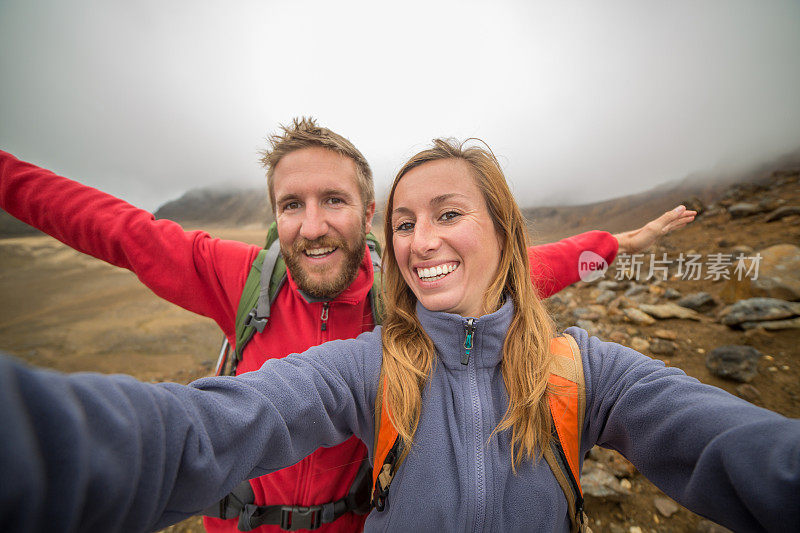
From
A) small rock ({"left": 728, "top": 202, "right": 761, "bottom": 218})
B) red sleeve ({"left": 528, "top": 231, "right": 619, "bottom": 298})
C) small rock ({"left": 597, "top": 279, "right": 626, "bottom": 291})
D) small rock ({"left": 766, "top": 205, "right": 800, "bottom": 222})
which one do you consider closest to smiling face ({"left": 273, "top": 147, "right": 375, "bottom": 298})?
red sleeve ({"left": 528, "top": 231, "right": 619, "bottom": 298})

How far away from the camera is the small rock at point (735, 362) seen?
276 cm

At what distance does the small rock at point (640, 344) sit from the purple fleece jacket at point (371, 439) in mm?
3131

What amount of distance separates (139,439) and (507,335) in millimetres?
1307

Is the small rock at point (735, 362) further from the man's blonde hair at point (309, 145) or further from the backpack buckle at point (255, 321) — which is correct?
the backpack buckle at point (255, 321)

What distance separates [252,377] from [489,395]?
37.9 inches

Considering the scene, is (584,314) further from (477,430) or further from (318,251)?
(318,251)

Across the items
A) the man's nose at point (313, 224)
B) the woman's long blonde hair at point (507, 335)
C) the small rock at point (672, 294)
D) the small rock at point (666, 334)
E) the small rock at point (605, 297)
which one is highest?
the man's nose at point (313, 224)

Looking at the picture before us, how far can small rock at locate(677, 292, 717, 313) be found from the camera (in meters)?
4.00

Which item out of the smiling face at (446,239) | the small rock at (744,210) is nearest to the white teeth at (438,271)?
the smiling face at (446,239)

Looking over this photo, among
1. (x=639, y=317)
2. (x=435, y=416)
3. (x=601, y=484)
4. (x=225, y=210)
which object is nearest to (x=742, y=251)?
(x=639, y=317)

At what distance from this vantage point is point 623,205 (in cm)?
706

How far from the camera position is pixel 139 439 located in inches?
21.6

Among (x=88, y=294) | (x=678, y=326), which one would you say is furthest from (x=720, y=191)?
(x=88, y=294)

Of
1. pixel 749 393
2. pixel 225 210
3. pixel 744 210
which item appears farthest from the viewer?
pixel 225 210
